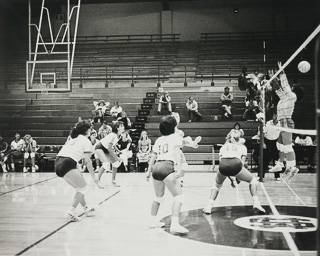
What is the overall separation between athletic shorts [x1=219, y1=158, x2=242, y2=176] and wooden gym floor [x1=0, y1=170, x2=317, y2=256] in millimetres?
615

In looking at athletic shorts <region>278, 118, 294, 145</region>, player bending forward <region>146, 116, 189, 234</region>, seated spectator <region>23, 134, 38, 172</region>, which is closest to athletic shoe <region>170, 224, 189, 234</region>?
player bending forward <region>146, 116, 189, 234</region>

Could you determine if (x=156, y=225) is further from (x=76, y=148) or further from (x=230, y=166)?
(x=76, y=148)

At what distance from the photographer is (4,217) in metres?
6.19

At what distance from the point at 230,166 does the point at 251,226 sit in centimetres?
94

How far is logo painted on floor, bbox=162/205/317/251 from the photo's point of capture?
4586 mm

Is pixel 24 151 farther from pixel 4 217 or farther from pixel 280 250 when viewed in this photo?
pixel 280 250

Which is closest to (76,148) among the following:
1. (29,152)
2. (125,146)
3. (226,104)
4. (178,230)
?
(178,230)

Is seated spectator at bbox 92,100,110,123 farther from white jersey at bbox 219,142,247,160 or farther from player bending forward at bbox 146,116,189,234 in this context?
player bending forward at bbox 146,116,189,234

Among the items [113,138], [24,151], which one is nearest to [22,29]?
[24,151]

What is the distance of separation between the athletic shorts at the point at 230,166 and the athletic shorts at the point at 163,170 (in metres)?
1.14

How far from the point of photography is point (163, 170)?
5.05 meters

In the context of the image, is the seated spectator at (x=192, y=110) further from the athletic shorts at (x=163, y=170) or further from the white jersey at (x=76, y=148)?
the athletic shorts at (x=163, y=170)

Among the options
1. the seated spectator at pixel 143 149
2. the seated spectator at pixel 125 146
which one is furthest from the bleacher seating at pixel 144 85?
the seated spectator at pixel 125 146

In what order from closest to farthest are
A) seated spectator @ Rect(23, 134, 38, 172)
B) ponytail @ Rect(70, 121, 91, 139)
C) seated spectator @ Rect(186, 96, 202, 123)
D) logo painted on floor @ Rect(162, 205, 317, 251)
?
logo painted on floor @ Rect(162, 205, 317, 251) < ponytail @ Rect(70, 121, 91, 139) < seated spectator @ Rect(23, 134, 38, 172) < seated spectator @ Rect(186, 96, 202, 123)
